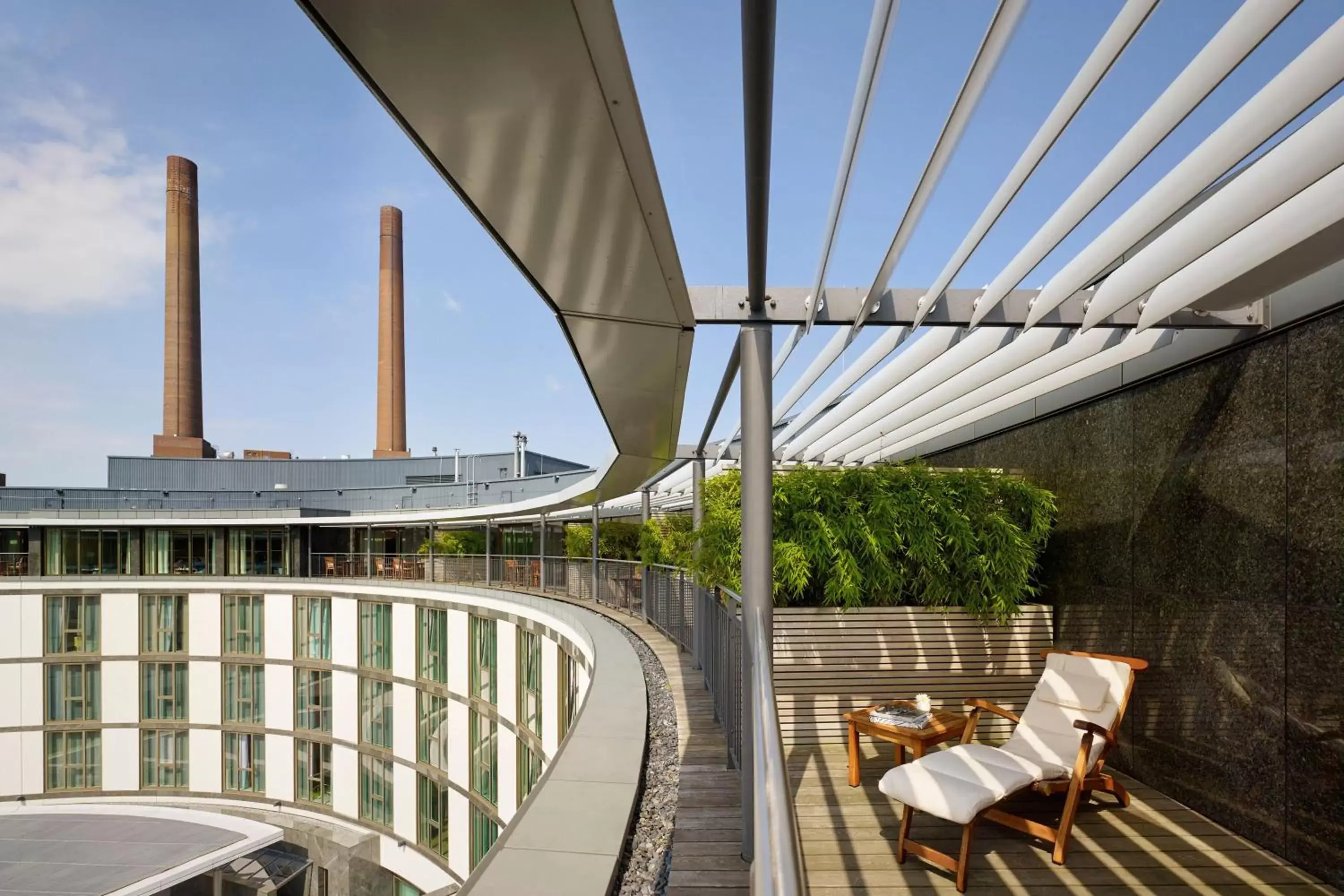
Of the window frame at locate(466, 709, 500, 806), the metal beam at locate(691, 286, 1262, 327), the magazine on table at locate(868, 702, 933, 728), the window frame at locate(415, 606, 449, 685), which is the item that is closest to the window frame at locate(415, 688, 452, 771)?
the window frame at locate(415, 606, 449, 685)

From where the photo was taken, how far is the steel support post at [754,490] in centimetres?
408

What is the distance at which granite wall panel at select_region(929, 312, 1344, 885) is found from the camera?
14.0ft

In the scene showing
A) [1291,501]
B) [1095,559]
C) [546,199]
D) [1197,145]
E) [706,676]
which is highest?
[1197,145]

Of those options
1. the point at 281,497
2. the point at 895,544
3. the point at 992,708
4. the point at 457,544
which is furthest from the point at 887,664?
the point at 281,497

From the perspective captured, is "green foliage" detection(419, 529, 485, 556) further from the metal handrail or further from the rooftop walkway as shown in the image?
the metal handrail

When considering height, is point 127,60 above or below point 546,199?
above

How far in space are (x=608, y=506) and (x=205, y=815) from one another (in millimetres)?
12602

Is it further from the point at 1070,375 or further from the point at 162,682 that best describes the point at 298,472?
the point at 1070,375

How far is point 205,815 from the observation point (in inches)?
830

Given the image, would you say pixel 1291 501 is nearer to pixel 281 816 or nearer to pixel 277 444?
pixel 281 816

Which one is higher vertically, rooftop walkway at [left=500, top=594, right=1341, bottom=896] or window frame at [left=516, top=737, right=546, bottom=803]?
rooftop walkway at [left=500, top=594, right=1341, bottom=896]

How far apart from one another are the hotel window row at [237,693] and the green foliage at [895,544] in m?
15.7

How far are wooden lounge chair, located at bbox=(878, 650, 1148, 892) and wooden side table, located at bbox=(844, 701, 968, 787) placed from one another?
0.43ft

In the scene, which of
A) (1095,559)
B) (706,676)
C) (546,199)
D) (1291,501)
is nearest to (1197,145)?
(1291,501)
